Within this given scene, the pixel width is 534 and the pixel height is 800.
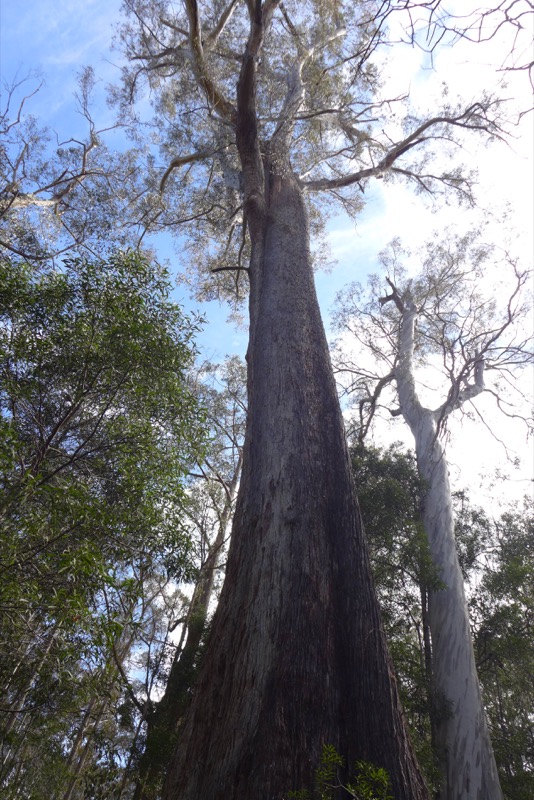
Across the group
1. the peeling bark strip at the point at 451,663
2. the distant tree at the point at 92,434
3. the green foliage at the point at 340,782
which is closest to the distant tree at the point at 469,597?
the peeling bark strip at the point at 451,663

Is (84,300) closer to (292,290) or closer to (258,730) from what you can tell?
(292,290)

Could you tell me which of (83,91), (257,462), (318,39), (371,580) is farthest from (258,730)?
(318,39)

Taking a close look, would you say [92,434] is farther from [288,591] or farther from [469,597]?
[469,597]

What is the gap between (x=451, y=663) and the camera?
553 cm

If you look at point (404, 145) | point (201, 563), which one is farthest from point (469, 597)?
point (404, 145)

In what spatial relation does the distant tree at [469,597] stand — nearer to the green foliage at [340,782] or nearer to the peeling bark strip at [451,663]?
the peeling bark strip at [451,663]

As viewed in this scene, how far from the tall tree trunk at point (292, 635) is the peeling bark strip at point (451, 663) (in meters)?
3.48

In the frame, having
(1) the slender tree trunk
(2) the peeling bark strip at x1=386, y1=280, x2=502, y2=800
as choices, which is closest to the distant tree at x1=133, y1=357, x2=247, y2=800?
(1) the slender tree trunk

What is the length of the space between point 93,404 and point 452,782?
4.89 meters

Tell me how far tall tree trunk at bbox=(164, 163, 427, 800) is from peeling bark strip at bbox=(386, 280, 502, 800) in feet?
11.4

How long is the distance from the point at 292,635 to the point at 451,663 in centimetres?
436

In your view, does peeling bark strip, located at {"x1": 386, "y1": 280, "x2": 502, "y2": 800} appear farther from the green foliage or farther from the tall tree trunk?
the green foliage

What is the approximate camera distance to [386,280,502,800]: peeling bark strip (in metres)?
4.70

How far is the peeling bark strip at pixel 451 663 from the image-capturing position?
15.4ft
